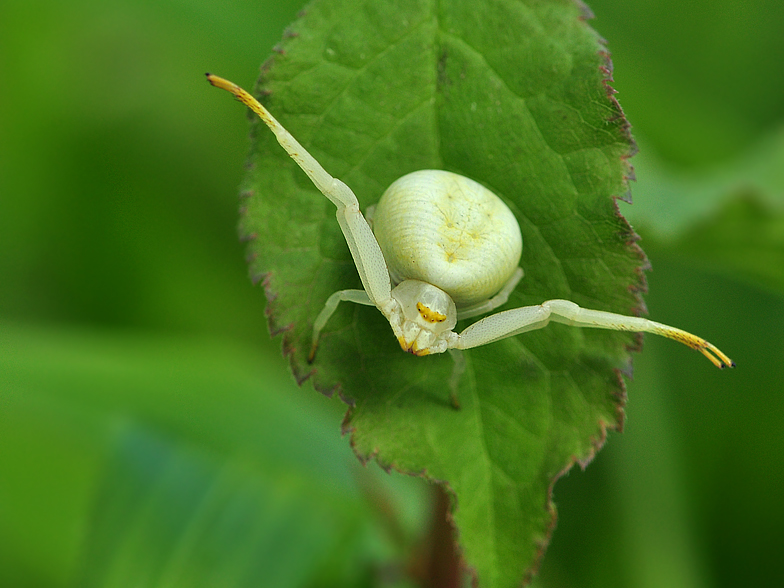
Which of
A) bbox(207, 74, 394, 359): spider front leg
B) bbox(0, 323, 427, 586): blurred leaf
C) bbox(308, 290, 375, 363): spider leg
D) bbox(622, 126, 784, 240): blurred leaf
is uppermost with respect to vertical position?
bbox(622, 126, 784, 240): blurred leaf

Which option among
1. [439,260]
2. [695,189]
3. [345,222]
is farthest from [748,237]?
[345,222]

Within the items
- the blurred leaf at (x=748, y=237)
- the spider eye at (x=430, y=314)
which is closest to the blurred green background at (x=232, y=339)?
the blurred leaf at (x=748, y=237)

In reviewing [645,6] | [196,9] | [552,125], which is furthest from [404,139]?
[645,6]

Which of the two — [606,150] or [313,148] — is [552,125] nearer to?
[606,150]

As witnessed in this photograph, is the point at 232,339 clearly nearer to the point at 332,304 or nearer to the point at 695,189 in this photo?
the point at 332,304

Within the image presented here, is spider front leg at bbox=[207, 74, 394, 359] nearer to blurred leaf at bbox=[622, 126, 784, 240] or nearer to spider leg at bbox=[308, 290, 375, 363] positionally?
spider leg at bbox=[308, 290, 375, 363]

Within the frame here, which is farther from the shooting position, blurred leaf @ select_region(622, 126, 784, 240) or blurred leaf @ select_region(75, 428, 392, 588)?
blurred leaf @ select_region(75, 428, 392, 588)

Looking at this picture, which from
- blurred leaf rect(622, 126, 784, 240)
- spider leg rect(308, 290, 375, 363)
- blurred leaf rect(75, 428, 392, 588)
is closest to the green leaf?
spider leg rect(308, 290, 375, 363)

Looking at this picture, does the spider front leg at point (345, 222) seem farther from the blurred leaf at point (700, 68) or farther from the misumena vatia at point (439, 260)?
the blurred leaf at point (700, 68)
